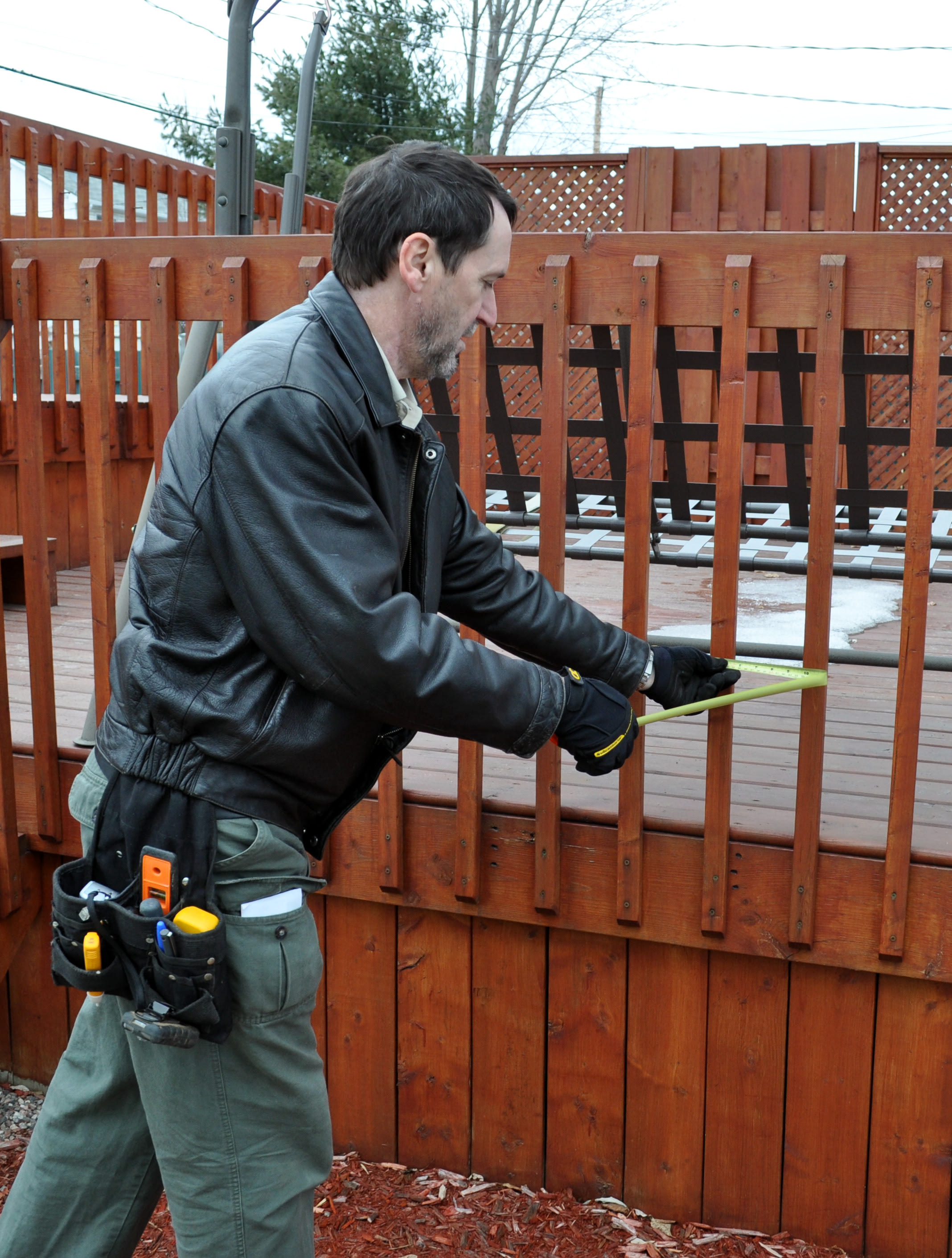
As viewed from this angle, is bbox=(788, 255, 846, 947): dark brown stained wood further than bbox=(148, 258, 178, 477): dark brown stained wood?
No

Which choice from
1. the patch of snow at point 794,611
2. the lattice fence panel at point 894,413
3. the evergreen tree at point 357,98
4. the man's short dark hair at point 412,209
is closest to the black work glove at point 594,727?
the man's short dark hair at point 412,209

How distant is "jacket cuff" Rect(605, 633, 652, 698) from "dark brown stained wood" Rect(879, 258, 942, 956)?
0.42m

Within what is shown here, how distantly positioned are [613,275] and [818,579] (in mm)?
630

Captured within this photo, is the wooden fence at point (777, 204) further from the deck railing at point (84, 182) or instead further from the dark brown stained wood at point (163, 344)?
the dark brown stained wood at point (163, 344)

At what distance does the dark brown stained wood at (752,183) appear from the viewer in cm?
755

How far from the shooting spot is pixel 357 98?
59.0 feet

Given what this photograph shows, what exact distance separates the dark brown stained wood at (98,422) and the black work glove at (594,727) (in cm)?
113

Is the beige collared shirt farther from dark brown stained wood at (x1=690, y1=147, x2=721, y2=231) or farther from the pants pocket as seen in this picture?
dark brown stained wood at (x1=690, y1=147, x2=721, y2=231)

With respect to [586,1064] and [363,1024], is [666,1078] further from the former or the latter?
[363,1024]

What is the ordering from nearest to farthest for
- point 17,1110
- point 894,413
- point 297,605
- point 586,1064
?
point 297,605
point 586,1064
point 17,1110
point 894,413

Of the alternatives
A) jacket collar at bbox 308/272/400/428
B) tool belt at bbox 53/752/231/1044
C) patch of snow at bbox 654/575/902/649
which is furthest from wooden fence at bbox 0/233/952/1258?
patch of snow at bbox 654/575/902/649

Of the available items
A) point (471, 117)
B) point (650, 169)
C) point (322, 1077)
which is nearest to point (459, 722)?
point (322, 1077)

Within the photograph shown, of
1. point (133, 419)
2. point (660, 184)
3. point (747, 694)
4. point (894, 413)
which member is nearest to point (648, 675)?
point (747, 694)

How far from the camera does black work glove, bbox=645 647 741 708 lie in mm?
2164
